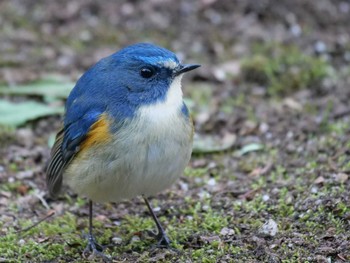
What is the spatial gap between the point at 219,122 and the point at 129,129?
2689mm

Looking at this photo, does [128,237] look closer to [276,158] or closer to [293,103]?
[276,158]

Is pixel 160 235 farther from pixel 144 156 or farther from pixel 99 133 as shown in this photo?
pixel 99 133

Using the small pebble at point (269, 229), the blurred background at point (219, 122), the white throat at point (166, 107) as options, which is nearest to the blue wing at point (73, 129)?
the white throat at point (166, 107)

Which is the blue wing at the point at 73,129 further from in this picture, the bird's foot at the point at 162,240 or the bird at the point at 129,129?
the bird's foot at the point at 162,240

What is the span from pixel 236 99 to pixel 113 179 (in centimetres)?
323

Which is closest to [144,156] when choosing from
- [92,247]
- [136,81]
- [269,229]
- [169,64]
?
[136,81]

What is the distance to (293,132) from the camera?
7.00 metres

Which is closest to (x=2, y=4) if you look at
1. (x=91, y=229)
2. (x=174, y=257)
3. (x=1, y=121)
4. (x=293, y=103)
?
(x=1, y=121)

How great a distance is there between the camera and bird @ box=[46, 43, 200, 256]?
4.74 m

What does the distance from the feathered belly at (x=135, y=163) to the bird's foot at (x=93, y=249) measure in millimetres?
390

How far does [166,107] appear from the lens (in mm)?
4859

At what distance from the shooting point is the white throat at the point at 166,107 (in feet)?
15.7

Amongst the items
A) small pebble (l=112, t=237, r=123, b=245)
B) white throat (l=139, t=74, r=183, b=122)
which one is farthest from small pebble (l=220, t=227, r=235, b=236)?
white throat (l=139, t=74, r=183, b=122)

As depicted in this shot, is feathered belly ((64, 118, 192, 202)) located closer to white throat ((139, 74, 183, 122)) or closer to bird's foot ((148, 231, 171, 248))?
white throat ((139, 74, 183, 122))
